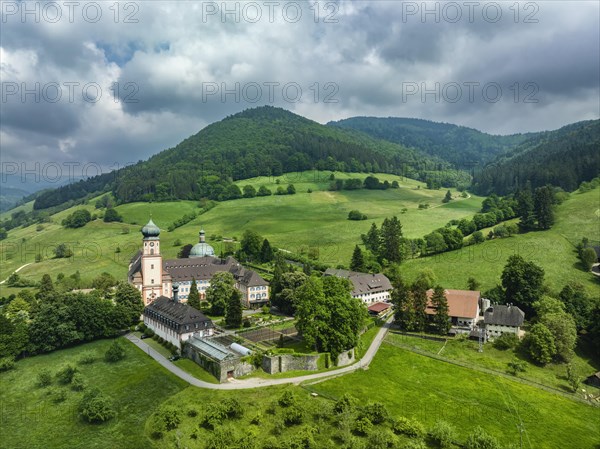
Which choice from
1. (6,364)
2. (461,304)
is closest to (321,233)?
(461,304)

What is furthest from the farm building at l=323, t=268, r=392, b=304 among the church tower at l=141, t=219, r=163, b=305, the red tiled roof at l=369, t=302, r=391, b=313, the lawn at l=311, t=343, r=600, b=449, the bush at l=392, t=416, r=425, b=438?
the bush at l=392, t=416, r=425, b=438

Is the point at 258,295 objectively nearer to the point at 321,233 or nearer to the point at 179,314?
the point at 179,314

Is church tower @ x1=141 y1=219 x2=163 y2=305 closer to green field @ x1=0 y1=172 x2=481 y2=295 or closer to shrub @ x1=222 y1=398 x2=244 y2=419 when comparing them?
green field @ x1=0 y1=172 x2=481 y2=295

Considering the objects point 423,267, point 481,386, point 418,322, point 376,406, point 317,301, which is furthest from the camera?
point 423,267

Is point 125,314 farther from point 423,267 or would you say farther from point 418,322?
point 423,267

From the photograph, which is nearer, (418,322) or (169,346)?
(169,346)

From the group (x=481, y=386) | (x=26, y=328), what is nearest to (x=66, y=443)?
(x=26, y=328)

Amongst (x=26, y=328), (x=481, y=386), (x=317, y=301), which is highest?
(x=317, y=301)
